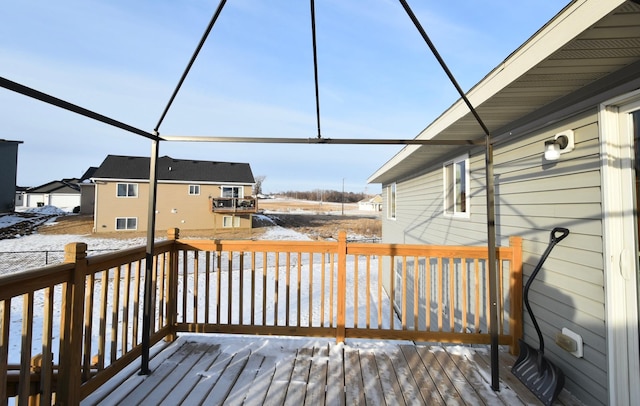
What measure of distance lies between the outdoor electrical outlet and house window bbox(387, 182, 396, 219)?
6801 millimetres

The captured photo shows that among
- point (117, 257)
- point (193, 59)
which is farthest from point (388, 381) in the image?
point (193, 59)

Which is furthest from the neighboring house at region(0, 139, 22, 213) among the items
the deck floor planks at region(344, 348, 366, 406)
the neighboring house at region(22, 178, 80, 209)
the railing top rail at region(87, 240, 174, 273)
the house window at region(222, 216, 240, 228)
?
the neighboring house at region(22, 178, 80, 209)

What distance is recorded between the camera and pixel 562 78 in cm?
198

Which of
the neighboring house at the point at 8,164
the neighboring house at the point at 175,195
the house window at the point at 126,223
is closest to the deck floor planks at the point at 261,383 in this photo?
the neighboring house at the point at 8,164

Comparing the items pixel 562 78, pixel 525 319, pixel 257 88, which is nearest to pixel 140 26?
pixel 257 88

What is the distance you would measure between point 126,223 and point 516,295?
780 inches

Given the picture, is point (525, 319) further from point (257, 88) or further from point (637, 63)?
point (257, 88)

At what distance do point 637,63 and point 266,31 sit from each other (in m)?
2.58

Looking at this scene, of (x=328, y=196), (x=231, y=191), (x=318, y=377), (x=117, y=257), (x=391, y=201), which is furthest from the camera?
(x=328, y=196)

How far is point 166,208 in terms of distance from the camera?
18.0 metres

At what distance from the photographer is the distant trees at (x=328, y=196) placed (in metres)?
62.1

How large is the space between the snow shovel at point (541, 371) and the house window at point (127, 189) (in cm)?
1976

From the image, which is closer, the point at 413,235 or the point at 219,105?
the point at 219,105

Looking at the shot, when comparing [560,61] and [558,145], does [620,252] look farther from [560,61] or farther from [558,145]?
[560,61]
